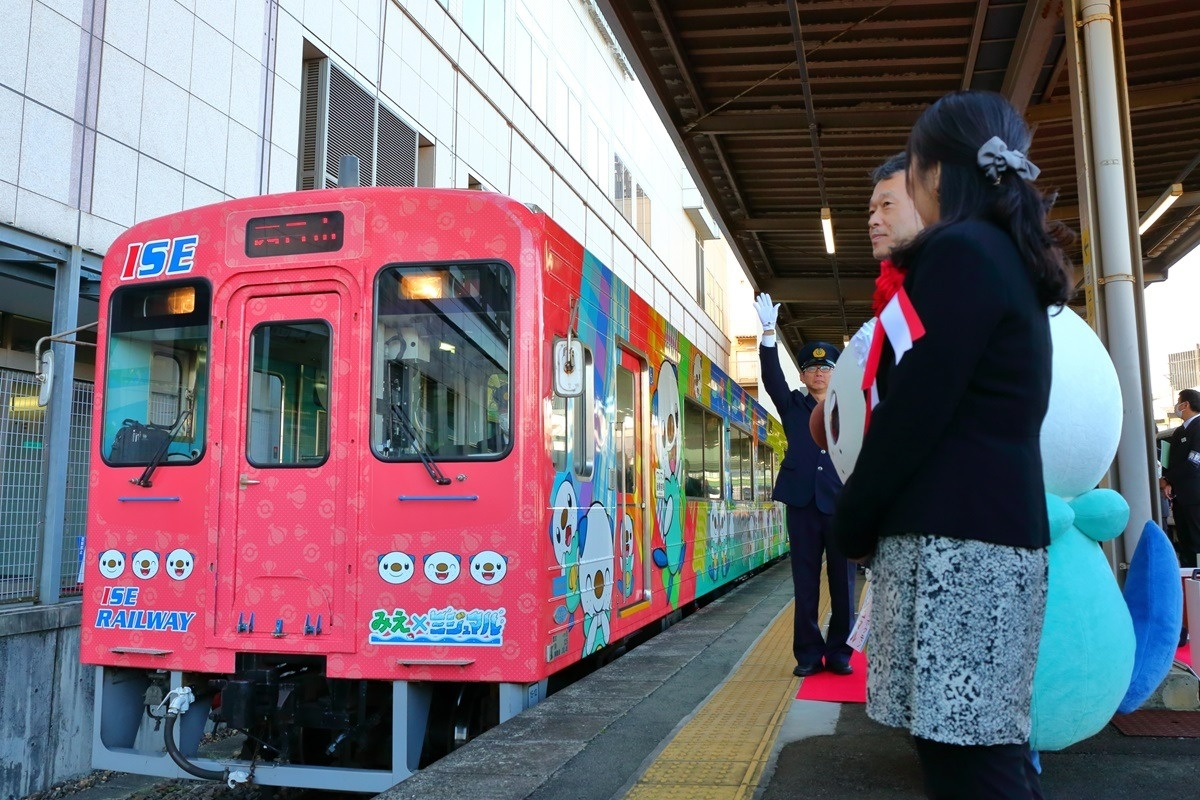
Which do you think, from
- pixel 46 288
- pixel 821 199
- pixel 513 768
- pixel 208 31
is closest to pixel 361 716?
pixel 513 768

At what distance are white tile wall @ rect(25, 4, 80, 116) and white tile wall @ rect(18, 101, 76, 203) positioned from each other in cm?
9

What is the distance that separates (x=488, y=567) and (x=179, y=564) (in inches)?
57.2

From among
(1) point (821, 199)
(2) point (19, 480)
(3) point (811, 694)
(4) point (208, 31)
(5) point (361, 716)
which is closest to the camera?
(5) point (361, 716)

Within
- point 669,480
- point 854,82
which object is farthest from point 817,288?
point 669,480

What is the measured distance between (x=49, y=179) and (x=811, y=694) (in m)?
5.85

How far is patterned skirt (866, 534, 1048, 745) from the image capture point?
1.68 meters

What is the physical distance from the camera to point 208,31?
28.8ft

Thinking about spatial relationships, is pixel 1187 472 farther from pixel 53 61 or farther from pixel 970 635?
pixel 53 61

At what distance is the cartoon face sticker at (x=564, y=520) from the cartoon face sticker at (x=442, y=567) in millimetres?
459

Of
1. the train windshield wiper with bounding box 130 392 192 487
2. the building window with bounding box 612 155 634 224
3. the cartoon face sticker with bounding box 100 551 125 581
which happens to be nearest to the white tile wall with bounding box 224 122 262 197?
the train windshield wiper with bounding box 130 392 192 487

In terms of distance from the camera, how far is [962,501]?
66.7 inches

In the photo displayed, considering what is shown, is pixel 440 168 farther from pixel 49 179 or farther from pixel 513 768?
pixel 513 768

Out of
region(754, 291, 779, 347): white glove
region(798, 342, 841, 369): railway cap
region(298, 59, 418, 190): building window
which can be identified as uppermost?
region(298, 59, 418, 190): building window

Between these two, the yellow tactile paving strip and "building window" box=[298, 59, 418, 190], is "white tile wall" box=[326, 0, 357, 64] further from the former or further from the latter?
the yellow tactile paving strip
